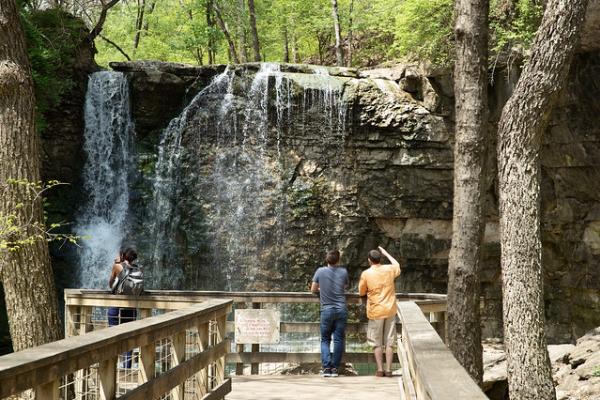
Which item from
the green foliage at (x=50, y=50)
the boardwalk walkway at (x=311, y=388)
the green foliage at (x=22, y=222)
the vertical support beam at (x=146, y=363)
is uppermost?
the green foliage at (x=50, y=50)

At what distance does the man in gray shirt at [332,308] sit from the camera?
830 cm

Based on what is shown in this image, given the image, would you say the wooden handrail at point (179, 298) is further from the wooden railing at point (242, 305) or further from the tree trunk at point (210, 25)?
the tree trunk at point (210, 25)

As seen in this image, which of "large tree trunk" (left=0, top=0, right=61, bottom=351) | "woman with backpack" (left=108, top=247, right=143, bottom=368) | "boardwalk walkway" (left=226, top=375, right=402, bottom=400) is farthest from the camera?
"woman with backpack" (left=108, top=247, right=143, bottom=368)

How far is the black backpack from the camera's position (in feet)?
27.5

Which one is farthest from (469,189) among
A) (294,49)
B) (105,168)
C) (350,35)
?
(294,49)

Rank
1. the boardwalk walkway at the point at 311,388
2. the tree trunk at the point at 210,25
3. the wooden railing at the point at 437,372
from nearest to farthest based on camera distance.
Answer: the wooden railing at the point at 437,372
the boardwalk walkway at the point at 311,388
the tree trunk at the point at 210,25

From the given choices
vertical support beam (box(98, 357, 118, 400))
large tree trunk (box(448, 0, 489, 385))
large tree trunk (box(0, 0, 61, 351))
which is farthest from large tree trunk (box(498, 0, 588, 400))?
vertical support beam (box(98, 357, 118, 400))

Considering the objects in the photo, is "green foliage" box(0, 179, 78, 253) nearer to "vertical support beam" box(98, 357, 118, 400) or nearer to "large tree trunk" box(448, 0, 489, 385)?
"vertical support beam" box(98, 357, 118, 400)

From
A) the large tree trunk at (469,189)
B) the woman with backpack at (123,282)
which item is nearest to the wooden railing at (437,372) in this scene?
the large tree trunk at (469,189)

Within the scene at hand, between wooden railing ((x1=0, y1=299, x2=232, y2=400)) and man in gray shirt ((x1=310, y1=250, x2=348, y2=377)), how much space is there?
1735 mm

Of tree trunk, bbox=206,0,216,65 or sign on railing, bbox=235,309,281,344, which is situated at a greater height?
tree trunk, bbox=206,0,216,65

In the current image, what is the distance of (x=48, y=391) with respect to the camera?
3191 mm

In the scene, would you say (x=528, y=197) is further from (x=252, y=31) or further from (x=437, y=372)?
(x=252, y=31)

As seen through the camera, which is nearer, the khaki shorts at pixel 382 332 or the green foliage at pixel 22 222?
the green foliage at pixel 22 222
